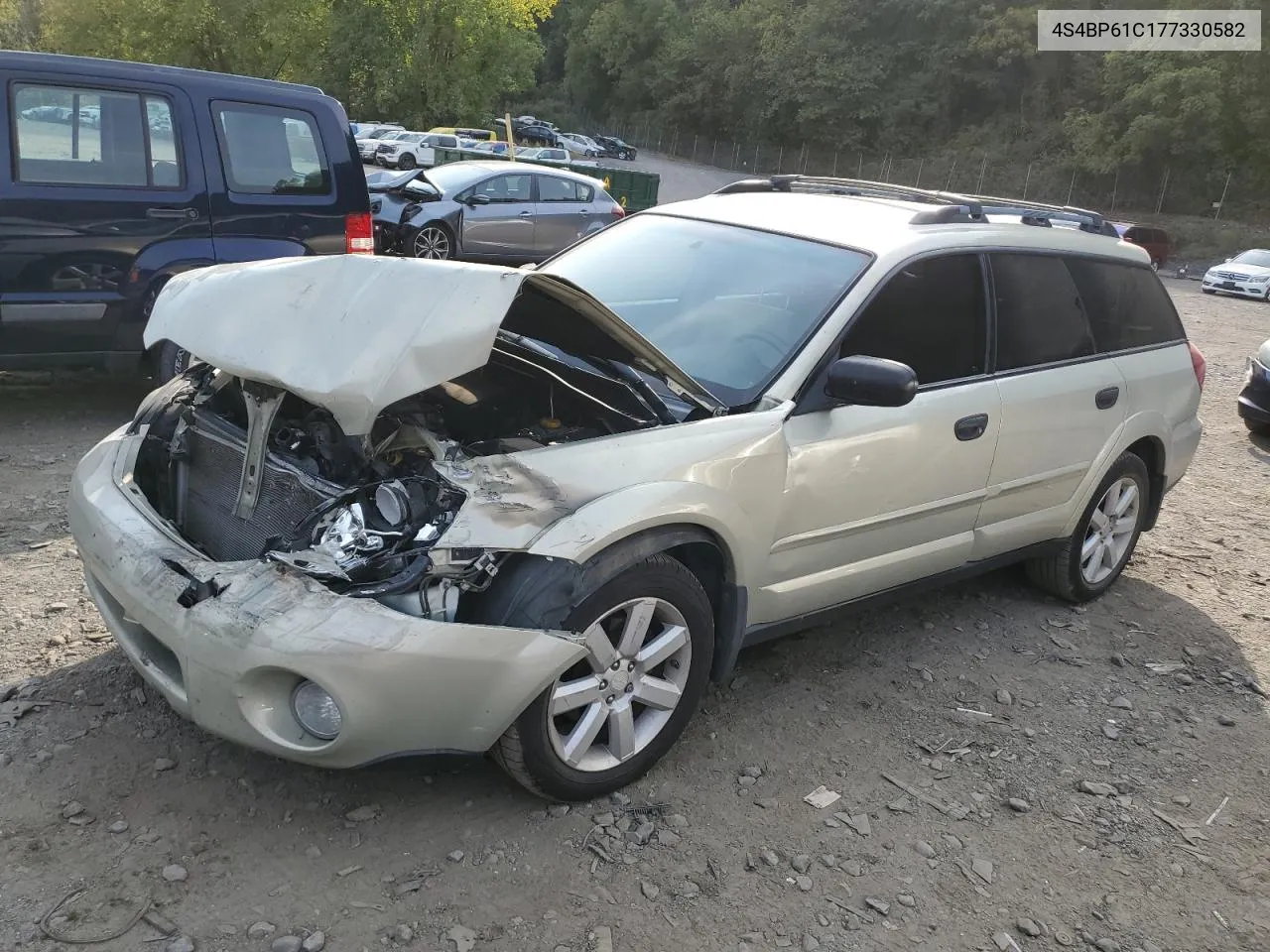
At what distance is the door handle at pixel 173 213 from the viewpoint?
5812 millimetres

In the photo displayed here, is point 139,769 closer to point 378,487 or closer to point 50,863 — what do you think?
point 50,863

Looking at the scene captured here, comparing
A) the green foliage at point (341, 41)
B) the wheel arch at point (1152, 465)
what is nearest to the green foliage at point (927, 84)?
the green foliage at point (341, 41)

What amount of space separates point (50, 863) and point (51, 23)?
44.5m

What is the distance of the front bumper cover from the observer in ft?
8.03

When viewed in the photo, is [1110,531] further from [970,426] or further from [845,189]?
[845,189]

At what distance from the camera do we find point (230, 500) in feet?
9.93

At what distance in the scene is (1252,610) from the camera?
5.00 metres

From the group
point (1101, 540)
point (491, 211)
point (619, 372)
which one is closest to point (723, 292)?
point (619, 372)

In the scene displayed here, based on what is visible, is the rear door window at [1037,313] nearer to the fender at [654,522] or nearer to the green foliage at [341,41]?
the fender at [654,522]

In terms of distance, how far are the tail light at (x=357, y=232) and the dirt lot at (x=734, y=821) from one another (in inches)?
117

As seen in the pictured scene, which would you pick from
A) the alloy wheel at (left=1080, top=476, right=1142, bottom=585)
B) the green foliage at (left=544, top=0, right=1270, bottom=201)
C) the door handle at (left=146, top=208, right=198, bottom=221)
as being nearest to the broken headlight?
the alloy wheel at (left=1080, top=476, right=1142, bottom=585)

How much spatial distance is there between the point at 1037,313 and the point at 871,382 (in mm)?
1393

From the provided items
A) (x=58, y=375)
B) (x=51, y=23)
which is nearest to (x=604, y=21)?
(x=51, y=23)

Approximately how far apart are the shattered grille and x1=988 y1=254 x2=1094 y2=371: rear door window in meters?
2.66
